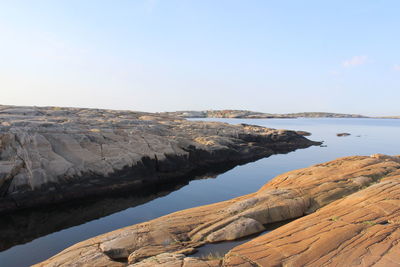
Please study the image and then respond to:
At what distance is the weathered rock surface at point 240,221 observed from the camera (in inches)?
534

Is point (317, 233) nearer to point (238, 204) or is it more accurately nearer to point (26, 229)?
point (238, 204)

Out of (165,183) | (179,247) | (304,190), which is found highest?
(304,190)

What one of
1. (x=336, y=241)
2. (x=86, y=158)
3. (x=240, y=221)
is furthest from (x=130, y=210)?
(x=336, y=241)

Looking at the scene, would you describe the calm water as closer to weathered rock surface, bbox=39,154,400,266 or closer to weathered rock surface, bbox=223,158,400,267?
weathered rock surface, bbox=39,154,400,266

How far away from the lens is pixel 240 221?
55.7ft

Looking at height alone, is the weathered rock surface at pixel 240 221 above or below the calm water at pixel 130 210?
above

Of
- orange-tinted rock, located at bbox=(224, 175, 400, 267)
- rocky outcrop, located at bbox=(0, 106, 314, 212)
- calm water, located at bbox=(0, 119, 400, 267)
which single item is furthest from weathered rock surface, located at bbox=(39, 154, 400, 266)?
rocky outcrop, located at bbox=(0, 106, 314, 212)

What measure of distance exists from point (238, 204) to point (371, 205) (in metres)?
8.16

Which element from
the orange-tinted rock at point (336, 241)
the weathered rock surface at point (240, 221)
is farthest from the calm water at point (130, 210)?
the orange-tinted rock at point (336, 241)

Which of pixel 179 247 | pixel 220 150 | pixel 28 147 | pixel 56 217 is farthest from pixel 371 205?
pixel 220 150

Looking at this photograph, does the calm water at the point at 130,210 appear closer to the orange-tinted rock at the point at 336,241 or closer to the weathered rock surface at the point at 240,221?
the weathered rock surface at the point at 240,221

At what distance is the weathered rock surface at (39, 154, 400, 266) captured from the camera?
13.6 m

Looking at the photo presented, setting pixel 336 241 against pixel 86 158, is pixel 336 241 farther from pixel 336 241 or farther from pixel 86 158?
pixel 86 158

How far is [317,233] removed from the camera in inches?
506
